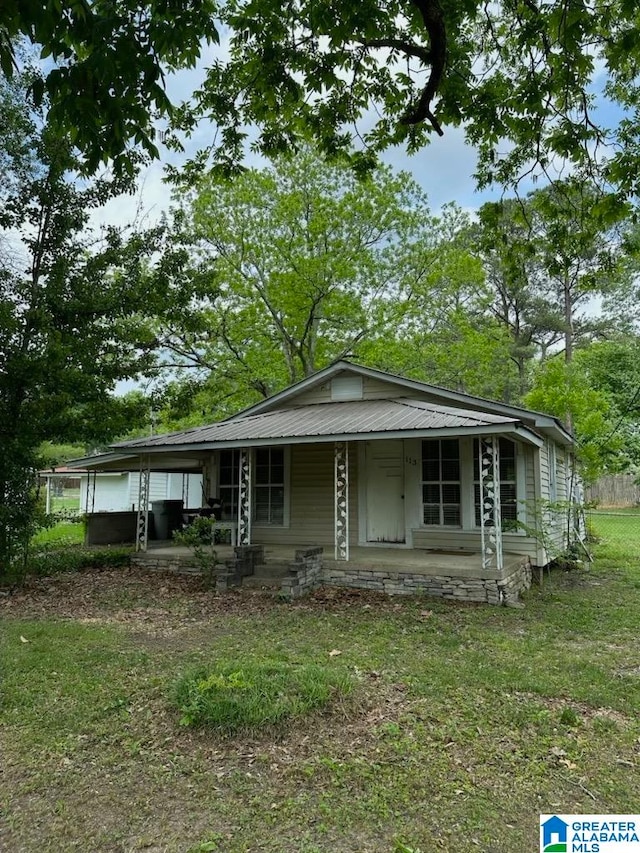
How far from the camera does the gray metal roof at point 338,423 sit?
26.4 feet

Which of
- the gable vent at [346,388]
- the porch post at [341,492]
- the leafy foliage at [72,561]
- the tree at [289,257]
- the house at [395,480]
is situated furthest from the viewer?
the tree at [289,257]

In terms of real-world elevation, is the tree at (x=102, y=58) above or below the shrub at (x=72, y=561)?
above

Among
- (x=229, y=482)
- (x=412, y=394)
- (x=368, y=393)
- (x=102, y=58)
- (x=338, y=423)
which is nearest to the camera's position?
(x=102, y=58)

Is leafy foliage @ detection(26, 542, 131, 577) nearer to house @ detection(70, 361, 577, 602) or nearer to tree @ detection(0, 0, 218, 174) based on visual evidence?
house @ detection(70, 361, 577, 602)

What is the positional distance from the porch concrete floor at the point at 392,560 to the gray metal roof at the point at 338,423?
207 centimetres

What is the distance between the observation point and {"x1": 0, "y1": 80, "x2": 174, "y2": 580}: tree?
859 centimetres

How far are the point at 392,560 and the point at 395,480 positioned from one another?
200 cm

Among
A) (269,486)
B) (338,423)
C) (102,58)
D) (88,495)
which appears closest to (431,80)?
(102,58)

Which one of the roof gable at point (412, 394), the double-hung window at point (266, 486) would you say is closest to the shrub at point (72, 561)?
the double-hung window at point (266, 486)

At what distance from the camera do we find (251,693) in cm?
392

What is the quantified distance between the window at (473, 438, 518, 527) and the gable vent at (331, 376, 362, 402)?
2674mm

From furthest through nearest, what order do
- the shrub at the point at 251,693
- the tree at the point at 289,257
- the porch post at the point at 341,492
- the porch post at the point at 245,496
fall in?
the tree at the point at 289,257
the porch post at the point at 245,496
the porch post at the point at 341,492
the shrub at the point at 251,693

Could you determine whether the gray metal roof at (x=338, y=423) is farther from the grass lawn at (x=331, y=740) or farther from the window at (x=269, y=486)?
the grass lawn at (x=331, y=740)

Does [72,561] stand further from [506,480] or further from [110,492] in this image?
[110,492]
